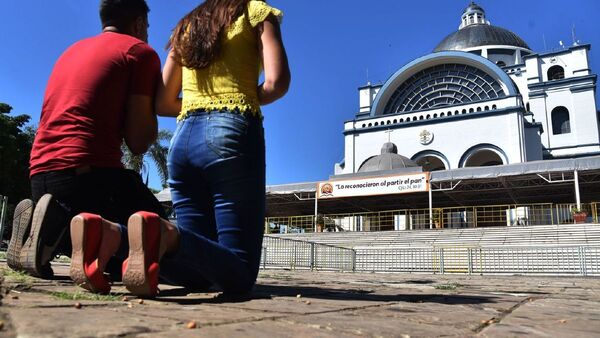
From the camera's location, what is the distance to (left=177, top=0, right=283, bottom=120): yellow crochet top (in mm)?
2236

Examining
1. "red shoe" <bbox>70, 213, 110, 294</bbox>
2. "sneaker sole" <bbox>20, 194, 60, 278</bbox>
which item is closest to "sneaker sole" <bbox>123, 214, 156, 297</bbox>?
"red shoe" <bbox>70, 213, 110, 294</bbox>

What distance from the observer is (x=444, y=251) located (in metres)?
13.1

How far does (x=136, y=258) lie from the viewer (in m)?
1.61

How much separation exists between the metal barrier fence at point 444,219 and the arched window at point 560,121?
362 inches

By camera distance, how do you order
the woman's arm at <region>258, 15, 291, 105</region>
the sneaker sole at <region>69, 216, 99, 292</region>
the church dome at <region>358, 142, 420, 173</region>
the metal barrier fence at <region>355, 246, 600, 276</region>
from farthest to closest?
the church dome at <region>358, 142, 420, 173</region> < the metal barrier fence at <region>355, 246, 600, 276</region> < the woman's arm at <region>258, 15, 291, 105</region> < the sneaker sole at <region>69, 216, 99, 292</region>

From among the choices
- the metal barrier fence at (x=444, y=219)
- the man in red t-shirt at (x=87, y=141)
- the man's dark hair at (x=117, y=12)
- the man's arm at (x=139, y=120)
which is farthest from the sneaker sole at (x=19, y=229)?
the metal barrier fence at (x=444, y=219)

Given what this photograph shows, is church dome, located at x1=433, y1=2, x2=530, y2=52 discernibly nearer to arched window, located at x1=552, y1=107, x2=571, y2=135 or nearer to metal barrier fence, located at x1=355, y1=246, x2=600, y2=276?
arched window, located at x1=552, y1=107, x2=571, y2=135

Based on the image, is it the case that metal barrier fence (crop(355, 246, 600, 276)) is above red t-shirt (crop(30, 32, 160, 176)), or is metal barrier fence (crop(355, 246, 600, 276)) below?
below

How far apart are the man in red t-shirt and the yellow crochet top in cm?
34

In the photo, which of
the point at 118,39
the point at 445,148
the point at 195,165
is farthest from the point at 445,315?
the point at 445,148

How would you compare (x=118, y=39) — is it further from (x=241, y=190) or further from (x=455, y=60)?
(x=455, y=60)

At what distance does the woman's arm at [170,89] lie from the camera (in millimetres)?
2443

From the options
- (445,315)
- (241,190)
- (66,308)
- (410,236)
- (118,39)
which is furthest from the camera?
(410,236)

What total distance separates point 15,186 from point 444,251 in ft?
87.1
